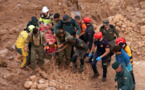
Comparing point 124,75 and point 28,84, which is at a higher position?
point 124,75

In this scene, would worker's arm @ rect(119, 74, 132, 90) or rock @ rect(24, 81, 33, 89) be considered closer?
worker's arm @ rect(119, 74, 132, 90)

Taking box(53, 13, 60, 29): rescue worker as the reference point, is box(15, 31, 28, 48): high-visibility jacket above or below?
below

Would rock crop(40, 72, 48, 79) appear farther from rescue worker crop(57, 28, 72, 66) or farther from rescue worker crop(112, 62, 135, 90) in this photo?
rescue worker crop(112, 62, 135, 90)

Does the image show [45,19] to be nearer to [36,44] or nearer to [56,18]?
[56,18]

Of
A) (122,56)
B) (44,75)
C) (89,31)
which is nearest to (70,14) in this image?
(89,31)

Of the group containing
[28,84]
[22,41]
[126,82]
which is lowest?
[28,84]

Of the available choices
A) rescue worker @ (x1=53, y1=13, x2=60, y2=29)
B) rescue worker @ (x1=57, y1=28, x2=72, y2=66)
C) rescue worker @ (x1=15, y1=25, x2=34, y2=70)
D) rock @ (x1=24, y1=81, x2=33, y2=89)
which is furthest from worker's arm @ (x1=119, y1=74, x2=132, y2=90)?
rescue worker @ (x1=53, y1=13, x2=60, y2=29)

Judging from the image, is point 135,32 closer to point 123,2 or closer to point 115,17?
point 115,17

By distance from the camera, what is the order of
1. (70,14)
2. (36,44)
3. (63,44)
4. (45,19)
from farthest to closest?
(70,14) → (45,19) → (63,44) → (36,44)

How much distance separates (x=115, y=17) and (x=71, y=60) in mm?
3951

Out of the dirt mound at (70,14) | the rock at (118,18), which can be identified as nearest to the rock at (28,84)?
the dirt mound at (70,14)

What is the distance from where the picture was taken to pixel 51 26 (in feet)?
22.8

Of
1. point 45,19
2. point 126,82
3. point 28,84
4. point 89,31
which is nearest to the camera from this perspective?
point 126,82

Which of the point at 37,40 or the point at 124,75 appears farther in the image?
the point at 37,40
